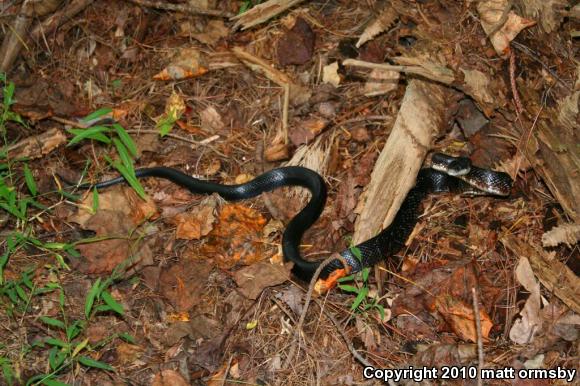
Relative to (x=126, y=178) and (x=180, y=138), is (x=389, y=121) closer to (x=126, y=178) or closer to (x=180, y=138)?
(x=180, y=138)

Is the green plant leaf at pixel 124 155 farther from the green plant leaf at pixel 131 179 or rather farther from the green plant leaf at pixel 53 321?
the green plant leaf at pixel 53 321

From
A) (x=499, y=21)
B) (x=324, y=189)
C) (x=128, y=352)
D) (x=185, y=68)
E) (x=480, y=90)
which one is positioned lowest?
(x=128, y=352)

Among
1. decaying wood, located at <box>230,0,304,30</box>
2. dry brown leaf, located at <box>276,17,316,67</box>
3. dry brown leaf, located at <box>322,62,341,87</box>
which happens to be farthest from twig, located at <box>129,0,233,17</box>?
dry brown leaf, located at <box>322,62,341,87</box>

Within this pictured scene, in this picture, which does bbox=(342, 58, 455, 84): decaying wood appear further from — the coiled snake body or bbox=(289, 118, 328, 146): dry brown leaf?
bbox=(289, 118, 328, 146): dry brown leaf

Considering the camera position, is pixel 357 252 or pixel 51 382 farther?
pixel 357 252

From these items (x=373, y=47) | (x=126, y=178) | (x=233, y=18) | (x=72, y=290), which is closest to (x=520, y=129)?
(x=373, y=47)

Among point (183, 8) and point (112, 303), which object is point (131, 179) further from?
point (183, 8)

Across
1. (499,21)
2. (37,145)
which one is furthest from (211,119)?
(499,21)

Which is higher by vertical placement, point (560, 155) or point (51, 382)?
point (560, 155)

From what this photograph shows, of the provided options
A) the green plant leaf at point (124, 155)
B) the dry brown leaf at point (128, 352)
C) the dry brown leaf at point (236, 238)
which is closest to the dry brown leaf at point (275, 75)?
the dry brown leaf at point (236, 238)
